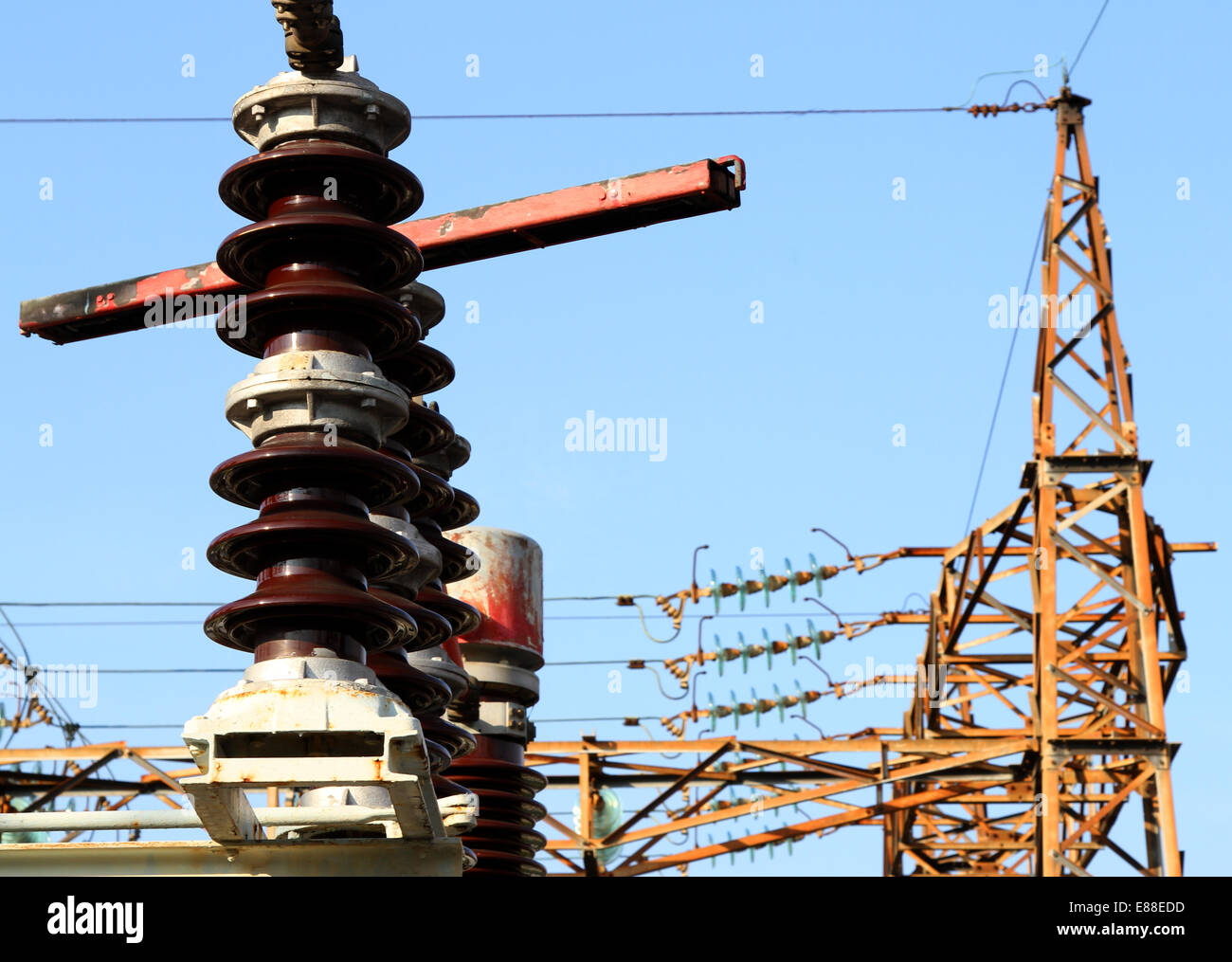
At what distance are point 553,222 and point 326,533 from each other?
3871 millimetres

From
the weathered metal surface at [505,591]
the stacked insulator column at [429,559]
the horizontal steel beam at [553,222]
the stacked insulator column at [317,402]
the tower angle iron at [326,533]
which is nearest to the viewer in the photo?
the tower angle iron at [326,533]

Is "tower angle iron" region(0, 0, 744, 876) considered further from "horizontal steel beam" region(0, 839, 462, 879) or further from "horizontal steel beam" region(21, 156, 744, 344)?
"horizontal steel beam" region(21, 156, 744, 344)

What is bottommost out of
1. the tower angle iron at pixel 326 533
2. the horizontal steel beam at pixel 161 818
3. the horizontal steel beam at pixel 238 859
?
the horizontal steel beam at pixel 238 859

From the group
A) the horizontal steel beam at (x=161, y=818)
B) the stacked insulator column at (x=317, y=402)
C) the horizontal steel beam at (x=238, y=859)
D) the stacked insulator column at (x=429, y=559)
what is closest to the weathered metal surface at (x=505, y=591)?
the stacked insulator column at (x=429, y=559)

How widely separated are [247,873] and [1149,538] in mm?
18833

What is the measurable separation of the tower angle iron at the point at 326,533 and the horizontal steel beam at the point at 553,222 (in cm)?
135

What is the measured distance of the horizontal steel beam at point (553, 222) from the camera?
8.27 metres

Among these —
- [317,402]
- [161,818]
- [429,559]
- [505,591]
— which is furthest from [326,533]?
[505,591]

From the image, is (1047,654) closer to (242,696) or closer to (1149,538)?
(1149,538)

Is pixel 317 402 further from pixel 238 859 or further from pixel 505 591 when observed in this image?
pixel 505 591

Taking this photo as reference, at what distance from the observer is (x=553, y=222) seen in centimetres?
866

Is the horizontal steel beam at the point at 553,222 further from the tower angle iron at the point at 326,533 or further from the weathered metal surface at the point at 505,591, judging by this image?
the weathered metal surface at the point at 505,591
